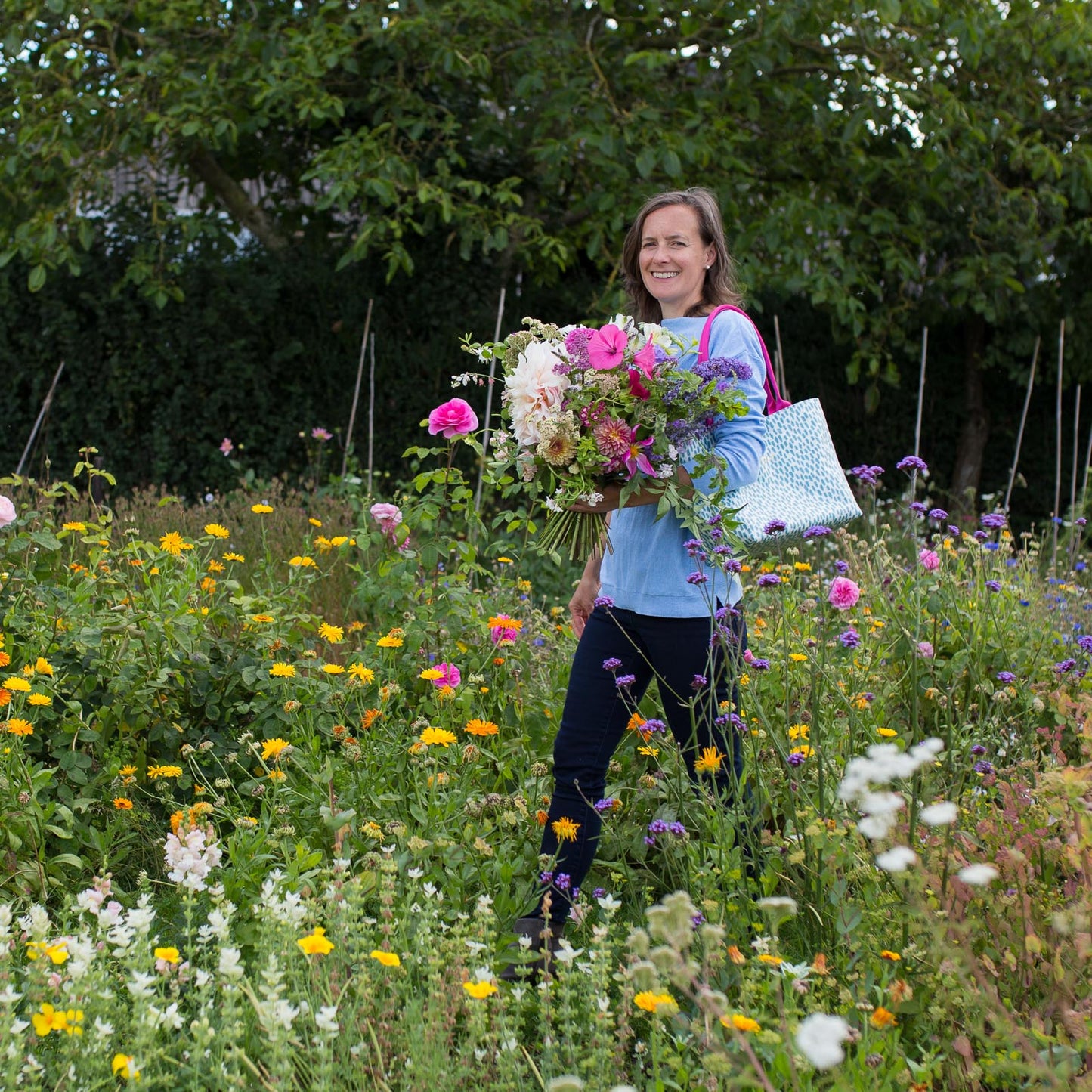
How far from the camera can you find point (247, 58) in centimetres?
707

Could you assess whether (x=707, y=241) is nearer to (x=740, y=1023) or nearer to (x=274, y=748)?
(x=274, y=748)

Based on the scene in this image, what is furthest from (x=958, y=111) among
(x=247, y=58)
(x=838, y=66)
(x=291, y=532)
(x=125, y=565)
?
(x=125, y=565)

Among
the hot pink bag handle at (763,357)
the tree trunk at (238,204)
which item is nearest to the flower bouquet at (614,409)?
the hot pink bag handle at (763,357)

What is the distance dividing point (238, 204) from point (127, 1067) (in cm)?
772

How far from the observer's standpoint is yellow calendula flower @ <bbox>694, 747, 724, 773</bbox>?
249 centimetres

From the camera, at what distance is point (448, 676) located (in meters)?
3.24

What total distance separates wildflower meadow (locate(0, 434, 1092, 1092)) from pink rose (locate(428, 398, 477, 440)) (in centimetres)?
11

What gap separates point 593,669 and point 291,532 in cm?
323

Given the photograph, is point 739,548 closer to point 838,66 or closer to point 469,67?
point 469,67

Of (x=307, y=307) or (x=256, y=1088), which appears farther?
(x=307, y=307)

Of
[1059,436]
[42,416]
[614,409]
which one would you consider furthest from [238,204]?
[614,409]

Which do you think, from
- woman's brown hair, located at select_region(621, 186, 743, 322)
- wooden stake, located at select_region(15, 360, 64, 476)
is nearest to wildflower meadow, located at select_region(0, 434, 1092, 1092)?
woman's brown hair, located at select_region(621, 186, 743, 322)

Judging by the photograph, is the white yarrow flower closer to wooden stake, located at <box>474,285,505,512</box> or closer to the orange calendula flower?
wooden stake, located at <box>474,285,505,512</box>

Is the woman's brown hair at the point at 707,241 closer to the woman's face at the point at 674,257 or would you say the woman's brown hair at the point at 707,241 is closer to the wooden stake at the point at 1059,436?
the woman's face at the point at 674,257
